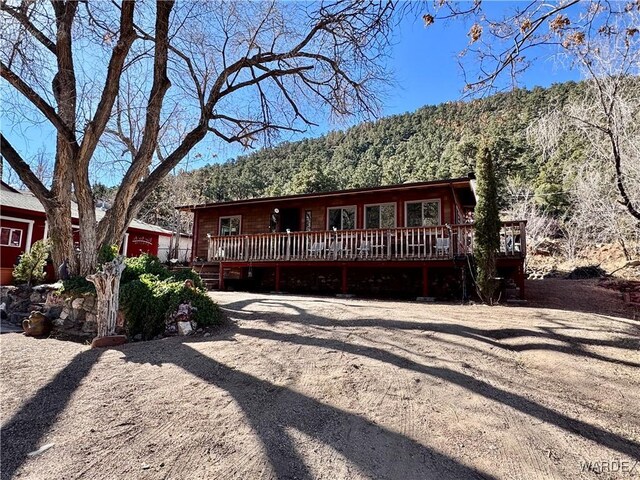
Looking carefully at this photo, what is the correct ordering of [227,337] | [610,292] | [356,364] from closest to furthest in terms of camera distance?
[356,364], [227,337], [610,292]

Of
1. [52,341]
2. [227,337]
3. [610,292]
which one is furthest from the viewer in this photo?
[610,292]

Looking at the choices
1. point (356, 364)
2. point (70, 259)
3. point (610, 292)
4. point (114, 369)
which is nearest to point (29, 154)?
point (70, 259)

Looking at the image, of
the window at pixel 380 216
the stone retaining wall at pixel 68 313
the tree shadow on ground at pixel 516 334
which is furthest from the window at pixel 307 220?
the stone retaining wall at pixel 68 313

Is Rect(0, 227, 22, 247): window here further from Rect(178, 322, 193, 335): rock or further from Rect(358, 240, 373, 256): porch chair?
Rect(358, 240, 373, 256): porch chair

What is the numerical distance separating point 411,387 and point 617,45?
31.4 feet

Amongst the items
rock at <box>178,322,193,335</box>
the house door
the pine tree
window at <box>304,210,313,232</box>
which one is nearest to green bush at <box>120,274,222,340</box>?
rock at <box>178,322,193,335</box>

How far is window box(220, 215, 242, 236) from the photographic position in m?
15.5

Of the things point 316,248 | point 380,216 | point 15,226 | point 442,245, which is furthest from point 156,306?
point 15,226

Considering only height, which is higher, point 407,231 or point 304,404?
point 407,231

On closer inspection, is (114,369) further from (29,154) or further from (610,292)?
(610,292)

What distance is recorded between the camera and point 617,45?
26.2 ft

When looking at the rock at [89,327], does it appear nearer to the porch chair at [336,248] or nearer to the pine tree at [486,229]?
the porch chair at [336,248]

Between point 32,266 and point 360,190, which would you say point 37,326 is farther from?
point 360,190

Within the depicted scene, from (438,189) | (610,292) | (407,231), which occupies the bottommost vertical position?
(610,292)
